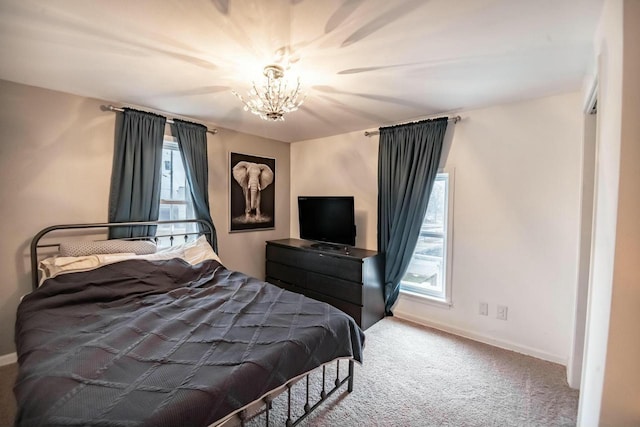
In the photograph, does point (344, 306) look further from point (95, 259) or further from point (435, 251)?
point (95, 259)

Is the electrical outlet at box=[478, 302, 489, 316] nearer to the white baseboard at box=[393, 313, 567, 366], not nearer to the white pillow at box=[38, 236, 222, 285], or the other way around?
the white baseboard at box=[393, 313, 567, 366]

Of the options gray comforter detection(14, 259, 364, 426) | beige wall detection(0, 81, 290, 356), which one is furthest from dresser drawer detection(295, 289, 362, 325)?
beige wall detection(0, 81, 290, 356)

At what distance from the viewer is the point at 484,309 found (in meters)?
2.73

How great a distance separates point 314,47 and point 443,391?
2.52 metres

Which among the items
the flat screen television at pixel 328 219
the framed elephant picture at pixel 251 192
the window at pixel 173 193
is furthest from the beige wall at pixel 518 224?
the window at pixel 173 193

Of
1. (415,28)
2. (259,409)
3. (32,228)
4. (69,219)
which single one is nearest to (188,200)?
(69,219)

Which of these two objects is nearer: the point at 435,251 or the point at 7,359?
the point at 7,359

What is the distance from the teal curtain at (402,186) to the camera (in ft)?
9.64

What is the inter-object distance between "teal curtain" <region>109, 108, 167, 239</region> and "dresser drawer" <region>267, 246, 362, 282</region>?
5.02ft

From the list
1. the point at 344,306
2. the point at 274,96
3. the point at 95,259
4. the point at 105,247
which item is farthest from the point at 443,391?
the point at 105,247

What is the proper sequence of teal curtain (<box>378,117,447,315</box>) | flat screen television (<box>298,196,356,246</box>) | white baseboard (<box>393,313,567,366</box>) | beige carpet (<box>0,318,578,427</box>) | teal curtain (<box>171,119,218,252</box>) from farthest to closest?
flat screen television (<box>298,196,356,246</box>)
teal curtain (<box>171,119,218,252</box>)
teal curtain (<box>378,117,447,315</box>)
white baseboard (<box>393,313,567,366</box>)
beige carpet (<box>0,318,578,427</box>)

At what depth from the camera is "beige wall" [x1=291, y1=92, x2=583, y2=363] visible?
91.7 inches

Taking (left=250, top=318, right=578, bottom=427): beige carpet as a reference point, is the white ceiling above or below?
above

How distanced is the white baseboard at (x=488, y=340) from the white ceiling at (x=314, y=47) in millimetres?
2251
